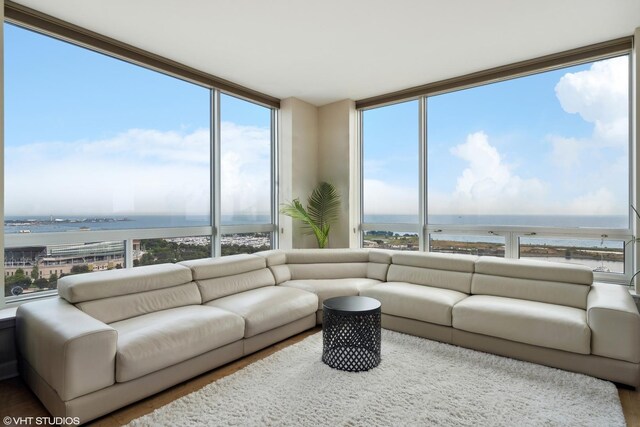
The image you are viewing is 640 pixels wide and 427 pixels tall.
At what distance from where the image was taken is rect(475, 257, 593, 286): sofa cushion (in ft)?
10.1

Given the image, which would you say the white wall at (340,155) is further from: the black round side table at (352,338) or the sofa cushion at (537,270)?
the black round side table at (352,338)

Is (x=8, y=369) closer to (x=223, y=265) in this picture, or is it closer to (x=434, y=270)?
(x=223, y=265)

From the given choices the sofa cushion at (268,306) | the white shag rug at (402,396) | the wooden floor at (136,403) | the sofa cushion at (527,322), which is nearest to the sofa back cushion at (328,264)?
the sofa cushion at (268,306)

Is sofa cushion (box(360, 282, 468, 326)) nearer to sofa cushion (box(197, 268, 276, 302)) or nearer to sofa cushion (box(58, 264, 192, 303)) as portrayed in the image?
sofa cushion (box(197, 268, 276, 302))

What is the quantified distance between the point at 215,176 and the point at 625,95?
4.63m

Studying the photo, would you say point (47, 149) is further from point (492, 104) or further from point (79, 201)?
point (492, 104)

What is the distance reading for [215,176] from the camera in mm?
4449

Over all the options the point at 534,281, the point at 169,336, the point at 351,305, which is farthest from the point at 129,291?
the point at 534,281

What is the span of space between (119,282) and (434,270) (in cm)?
307

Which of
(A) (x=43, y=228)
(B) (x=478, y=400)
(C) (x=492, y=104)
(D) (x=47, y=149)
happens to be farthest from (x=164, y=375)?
(C) (x=492, y=104)

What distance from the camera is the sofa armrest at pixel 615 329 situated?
2.34m

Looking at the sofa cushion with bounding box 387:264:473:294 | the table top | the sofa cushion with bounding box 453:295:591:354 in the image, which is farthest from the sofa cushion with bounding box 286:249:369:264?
the sofa cushion with bounding box 453:295:591:354

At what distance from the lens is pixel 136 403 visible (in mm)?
2180

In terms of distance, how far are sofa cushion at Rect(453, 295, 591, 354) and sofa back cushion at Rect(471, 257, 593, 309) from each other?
4.9 inches
